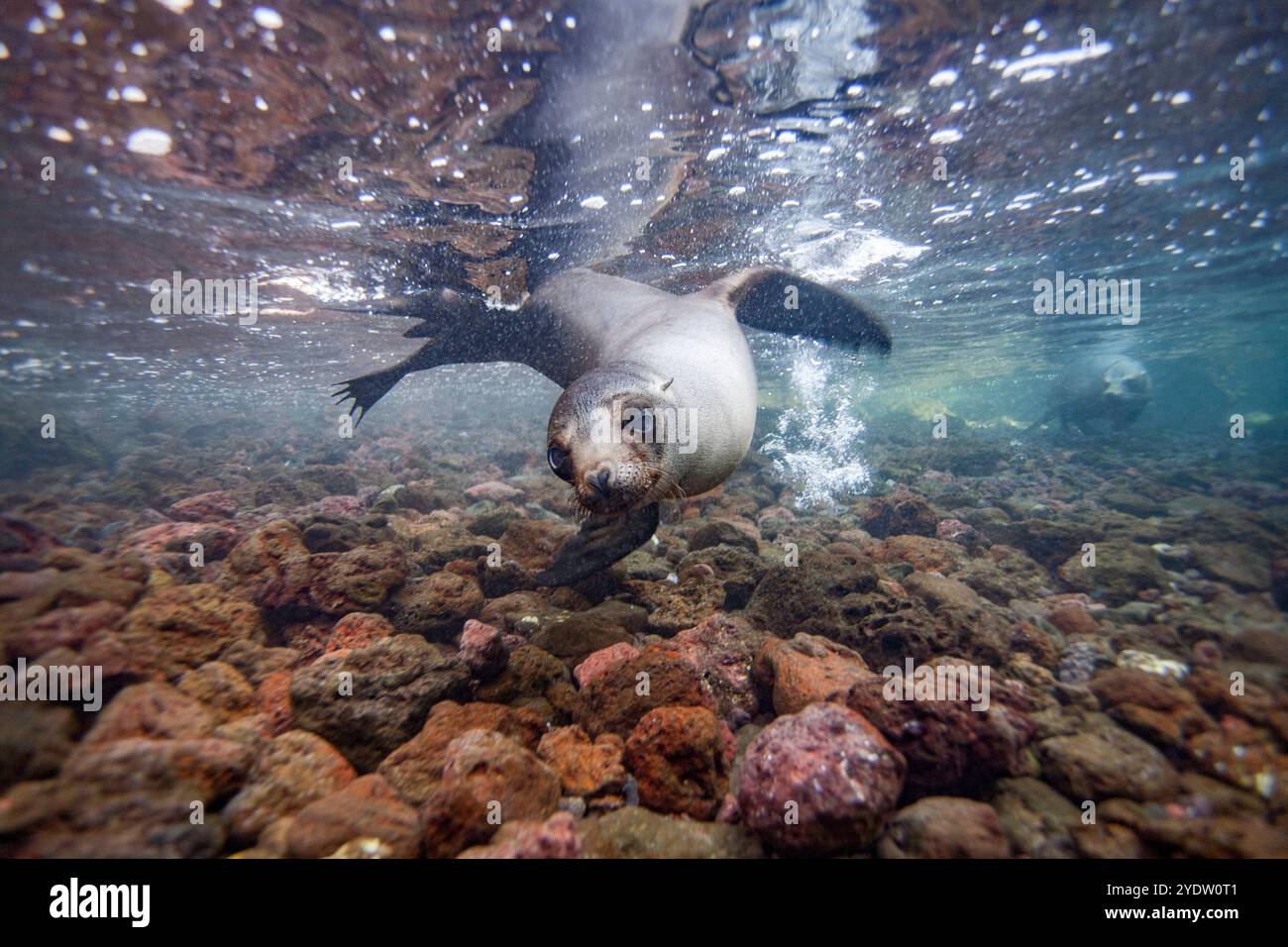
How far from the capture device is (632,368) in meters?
3.11

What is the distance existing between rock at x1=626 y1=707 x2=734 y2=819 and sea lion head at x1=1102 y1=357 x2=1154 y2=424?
84.8ft

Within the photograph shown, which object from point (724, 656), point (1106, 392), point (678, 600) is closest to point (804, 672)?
point (724, 656)

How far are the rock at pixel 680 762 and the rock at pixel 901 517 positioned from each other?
6.45m

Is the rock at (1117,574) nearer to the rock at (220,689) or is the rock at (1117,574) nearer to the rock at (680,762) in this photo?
the rock at (680,762)

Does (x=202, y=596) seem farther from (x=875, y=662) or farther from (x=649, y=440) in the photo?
(x=875, y=662)

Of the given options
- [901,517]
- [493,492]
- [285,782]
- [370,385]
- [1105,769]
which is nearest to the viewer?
[285,782]

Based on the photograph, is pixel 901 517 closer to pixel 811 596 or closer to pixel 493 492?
pixel 811 596

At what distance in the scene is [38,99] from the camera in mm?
5305

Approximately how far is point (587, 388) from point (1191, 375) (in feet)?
232

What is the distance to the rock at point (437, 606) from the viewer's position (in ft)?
12.2

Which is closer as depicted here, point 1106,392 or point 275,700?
point 275,700

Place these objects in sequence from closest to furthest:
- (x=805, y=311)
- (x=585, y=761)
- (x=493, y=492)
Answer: (x=585, y=761) → (x=805, y=311) → (x=493, y=492)

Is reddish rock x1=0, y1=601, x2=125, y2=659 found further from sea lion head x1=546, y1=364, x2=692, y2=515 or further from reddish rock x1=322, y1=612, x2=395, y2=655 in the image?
sea lion head x1=546, y1=364, x2=692, y2=515

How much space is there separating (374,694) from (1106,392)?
27019 mm
